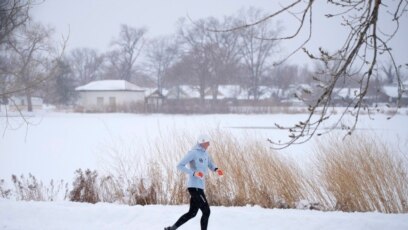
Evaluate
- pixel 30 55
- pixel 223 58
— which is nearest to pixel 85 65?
pixel 223 58

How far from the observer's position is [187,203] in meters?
9.18

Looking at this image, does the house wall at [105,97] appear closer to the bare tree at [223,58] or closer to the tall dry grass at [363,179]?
the bare tree at [223,58]

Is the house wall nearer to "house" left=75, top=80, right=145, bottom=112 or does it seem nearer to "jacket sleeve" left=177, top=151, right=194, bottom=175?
"house" left=75, top=80, right=145, bottom=112

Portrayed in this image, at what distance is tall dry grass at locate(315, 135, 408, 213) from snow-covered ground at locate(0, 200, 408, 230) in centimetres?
108

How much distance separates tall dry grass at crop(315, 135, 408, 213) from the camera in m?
8.70

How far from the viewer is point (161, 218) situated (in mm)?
7574

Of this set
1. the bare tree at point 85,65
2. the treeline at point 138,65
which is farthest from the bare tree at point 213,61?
the bare tree at point 85,65

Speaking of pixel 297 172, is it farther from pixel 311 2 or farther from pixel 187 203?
pixel 311 2

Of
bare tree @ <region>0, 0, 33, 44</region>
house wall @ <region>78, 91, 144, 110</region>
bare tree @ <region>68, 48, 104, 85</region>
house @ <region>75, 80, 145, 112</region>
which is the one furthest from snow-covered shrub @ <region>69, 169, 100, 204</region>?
bare tree @ <region>68, 48, 104, 85</region>

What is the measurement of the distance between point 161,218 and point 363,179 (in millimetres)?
4368

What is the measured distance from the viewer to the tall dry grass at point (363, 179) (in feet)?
28.5

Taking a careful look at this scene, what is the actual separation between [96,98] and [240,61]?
23358 millimetres

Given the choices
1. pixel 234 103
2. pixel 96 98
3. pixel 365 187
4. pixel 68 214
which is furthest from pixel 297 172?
pixel 96 98

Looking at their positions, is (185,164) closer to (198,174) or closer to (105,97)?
(198,174)
